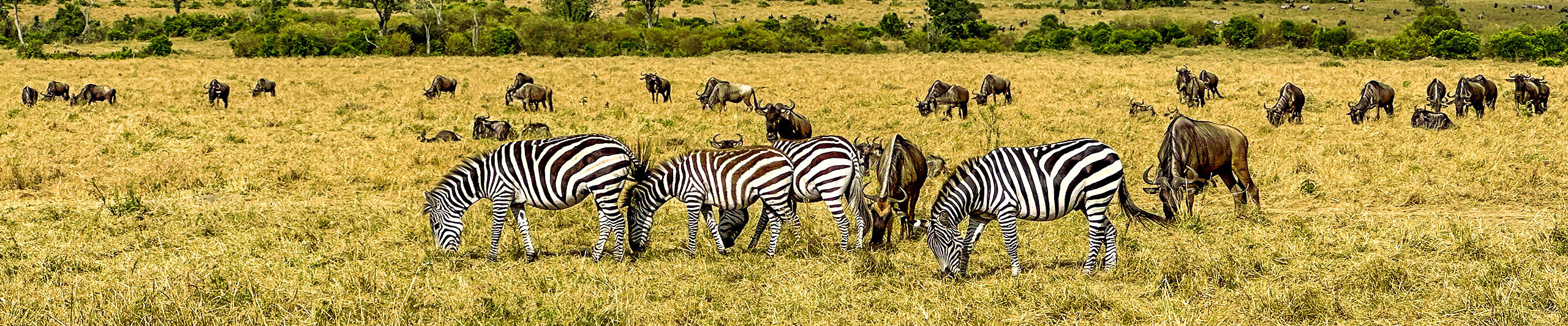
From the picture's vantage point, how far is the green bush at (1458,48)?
40938 mm

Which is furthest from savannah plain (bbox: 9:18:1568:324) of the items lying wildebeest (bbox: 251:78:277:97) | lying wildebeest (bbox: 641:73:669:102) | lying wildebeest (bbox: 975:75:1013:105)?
lying wildebeest (bbox: 251:78:277:97)

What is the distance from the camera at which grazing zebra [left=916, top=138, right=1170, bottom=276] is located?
7137mm

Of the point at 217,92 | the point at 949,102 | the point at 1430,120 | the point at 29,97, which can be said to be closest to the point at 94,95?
the point at 29,97

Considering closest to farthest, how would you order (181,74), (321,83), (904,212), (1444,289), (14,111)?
(1444,289)
(904,212)
(14,111)
(321,83)
(181,74)

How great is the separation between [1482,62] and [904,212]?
3671 cm

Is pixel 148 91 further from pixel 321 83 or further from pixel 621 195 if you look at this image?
pixel 621 195

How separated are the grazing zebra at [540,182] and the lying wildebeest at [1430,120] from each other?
49.0ft

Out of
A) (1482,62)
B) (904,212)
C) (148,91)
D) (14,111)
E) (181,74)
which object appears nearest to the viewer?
(904,212)

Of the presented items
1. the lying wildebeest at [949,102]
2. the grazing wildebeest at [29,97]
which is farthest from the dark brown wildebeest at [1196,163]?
the grazing wildebeest at [29,97]

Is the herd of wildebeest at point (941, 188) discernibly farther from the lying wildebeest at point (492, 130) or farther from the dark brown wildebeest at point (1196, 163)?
the lying wildebeest at point (492, 130)

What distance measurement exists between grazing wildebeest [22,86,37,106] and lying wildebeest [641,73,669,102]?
43.2ft

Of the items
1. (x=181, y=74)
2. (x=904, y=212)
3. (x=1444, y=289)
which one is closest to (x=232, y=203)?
(x=904, y=212)

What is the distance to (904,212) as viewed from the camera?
9094 millimetres

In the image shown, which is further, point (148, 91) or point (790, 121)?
point (148, 91)
